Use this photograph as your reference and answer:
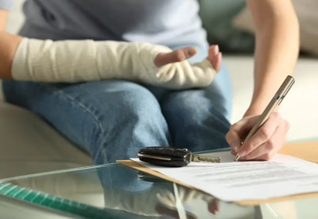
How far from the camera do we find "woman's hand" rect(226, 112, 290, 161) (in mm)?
660

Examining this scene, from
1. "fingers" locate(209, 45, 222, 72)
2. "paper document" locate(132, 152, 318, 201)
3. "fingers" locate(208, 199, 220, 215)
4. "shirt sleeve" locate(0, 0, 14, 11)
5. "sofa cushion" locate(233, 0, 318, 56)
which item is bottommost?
"fingers" locate(208, 199, 220, 215)

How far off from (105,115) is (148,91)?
11cm

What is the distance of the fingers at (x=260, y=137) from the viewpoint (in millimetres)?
657

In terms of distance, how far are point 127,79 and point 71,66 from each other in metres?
0.10

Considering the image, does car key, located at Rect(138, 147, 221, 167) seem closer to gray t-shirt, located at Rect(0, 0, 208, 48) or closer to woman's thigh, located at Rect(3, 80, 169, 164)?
woman's thigh, located at Rect(3, 80, 169, 164)

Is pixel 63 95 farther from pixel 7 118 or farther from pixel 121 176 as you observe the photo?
pixel 121 176

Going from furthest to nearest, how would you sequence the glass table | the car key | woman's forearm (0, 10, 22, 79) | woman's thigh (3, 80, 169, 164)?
woman's forearm (0, 10, 22, 79), woman's thigh (3, 80, 169, 164), the car key, the glass table

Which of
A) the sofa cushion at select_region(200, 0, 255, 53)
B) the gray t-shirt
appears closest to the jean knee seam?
the gray t-shirt

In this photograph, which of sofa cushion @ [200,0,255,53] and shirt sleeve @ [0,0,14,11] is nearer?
shirt sleeve @ [0,0,14,11]

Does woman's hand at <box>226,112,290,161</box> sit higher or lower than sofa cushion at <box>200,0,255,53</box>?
lower

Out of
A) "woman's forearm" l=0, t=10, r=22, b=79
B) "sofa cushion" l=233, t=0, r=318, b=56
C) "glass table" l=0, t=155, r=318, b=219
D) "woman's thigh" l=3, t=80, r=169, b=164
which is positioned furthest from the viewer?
"sofa cushion" l=233, t=0, r=318, b=56

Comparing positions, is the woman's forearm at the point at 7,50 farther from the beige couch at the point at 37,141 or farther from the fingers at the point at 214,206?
the fingers at the point at 214,206

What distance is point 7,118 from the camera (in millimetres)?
1001

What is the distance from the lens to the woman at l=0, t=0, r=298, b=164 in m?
0.77
